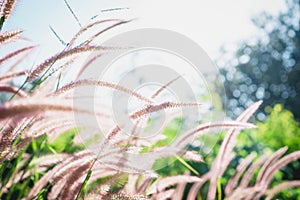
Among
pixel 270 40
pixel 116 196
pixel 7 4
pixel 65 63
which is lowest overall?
pixel 116 196

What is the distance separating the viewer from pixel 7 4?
2.95ft

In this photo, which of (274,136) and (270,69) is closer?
(274,136)

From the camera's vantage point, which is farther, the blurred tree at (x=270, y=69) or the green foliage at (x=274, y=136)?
the blurred tree at (x=270, y=69)

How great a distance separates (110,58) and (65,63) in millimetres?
144

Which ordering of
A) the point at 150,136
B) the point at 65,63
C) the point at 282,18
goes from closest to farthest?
the point at 65,63 < the point at 150,136 < the point at 282,18

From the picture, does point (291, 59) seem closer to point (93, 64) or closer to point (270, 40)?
point (270, 40)

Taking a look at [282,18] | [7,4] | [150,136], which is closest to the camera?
[7,4]

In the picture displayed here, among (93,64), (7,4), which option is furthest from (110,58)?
(7,4)

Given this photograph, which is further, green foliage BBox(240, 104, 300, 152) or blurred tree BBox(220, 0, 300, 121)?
blurred tree BBox(220, 0, 300, 121)

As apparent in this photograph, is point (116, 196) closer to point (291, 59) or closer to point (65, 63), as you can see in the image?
point (65, 63)

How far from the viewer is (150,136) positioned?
1483mm

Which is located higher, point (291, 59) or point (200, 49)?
point (291, 59)

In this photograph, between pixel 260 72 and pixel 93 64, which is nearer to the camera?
pixel 93 64

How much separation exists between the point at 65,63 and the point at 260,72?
26.0m
